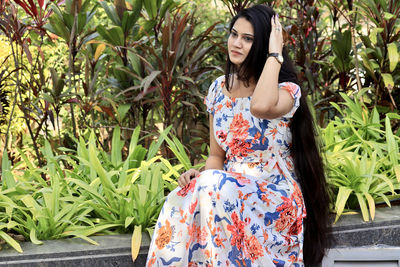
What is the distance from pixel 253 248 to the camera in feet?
7.36

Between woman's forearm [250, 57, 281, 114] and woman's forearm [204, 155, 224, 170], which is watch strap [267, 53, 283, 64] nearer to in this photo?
woman's forearm [250, 57, 281, 114]

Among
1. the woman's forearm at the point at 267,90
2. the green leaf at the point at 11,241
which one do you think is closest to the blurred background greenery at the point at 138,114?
the green leaf at the point at 11,241

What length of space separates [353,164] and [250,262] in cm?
100

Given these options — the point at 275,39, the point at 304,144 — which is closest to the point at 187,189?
the point at 304,144

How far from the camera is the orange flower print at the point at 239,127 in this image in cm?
248

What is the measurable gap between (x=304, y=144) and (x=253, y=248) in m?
0.52

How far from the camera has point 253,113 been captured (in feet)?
7.66

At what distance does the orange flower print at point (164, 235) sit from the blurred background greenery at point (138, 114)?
0.27 m

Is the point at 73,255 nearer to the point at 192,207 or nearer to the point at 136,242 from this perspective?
the point at 136,242

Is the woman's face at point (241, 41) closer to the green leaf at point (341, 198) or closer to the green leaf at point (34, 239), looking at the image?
the green leaf at point (341, 198)

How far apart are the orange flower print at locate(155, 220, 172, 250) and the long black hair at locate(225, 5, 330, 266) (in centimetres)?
60

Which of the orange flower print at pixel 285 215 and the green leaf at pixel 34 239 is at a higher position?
the orange flower print at pixel 285 215

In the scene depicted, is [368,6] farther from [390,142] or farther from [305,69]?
[390,142]

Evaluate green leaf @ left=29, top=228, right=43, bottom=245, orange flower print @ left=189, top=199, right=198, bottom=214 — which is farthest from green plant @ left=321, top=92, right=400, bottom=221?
green leaf @ left=29, top=228, right=43, bottom=245
